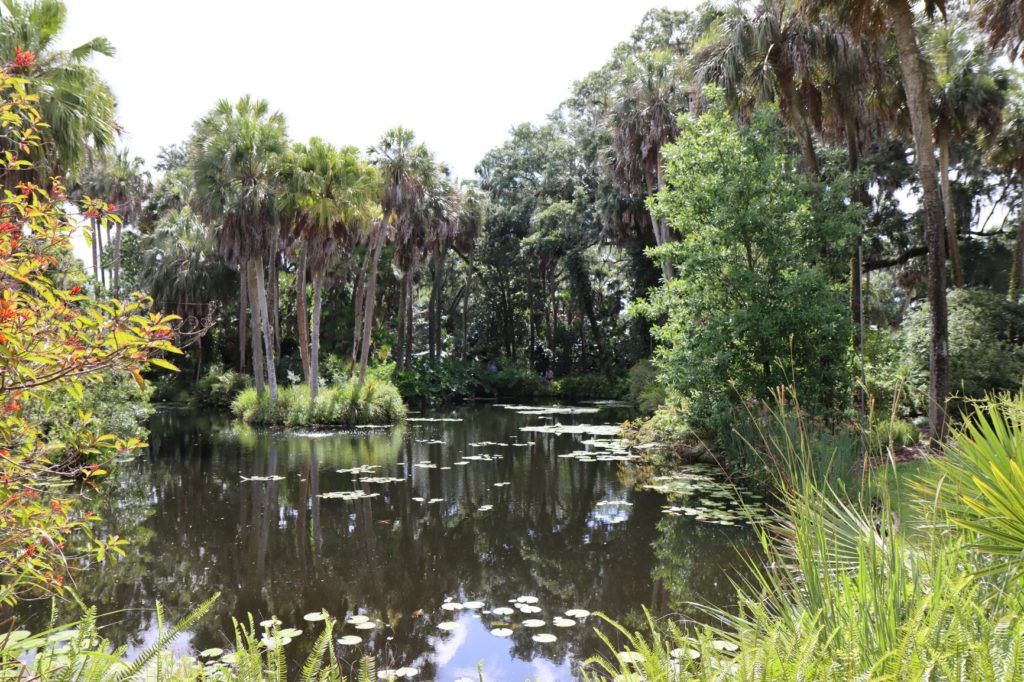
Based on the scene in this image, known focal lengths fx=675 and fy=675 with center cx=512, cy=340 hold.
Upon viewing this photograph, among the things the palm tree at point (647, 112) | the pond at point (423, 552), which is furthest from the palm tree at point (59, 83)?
the palm tree at point (647, 112)

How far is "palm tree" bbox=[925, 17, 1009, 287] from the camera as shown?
1617cm

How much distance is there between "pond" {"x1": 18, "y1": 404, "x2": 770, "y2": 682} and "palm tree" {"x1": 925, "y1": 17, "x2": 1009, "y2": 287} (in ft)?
37.0

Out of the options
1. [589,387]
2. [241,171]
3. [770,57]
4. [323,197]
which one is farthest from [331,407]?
[589,387]

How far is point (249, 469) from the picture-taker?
12.1 metres

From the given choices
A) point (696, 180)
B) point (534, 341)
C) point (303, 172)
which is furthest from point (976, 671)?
point (534, 341)

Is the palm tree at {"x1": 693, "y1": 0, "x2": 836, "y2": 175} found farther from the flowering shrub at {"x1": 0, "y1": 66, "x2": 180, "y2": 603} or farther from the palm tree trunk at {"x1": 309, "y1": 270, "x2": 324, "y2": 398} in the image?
the flowering shrub at {"x1": 0, "y1": 66, "x2": 180, "y2": 603}

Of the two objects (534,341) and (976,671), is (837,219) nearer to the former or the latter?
(976,671)

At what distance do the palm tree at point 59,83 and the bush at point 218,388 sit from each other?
53.0 ft

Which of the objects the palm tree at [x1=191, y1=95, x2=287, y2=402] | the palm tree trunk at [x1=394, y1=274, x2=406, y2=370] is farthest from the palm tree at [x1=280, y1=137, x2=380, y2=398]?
the palm tree trunk at [x1=394, y1=274, x2=406, y2=370]

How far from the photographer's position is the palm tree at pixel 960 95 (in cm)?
1617

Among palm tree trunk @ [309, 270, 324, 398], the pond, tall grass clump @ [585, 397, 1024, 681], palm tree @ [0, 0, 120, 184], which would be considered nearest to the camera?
tall grass clump @ [585, 397, 1024, 681]

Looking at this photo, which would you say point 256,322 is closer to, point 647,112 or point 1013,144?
point 647,112

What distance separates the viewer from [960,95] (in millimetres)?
16266

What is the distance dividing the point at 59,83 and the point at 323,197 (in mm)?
9097
